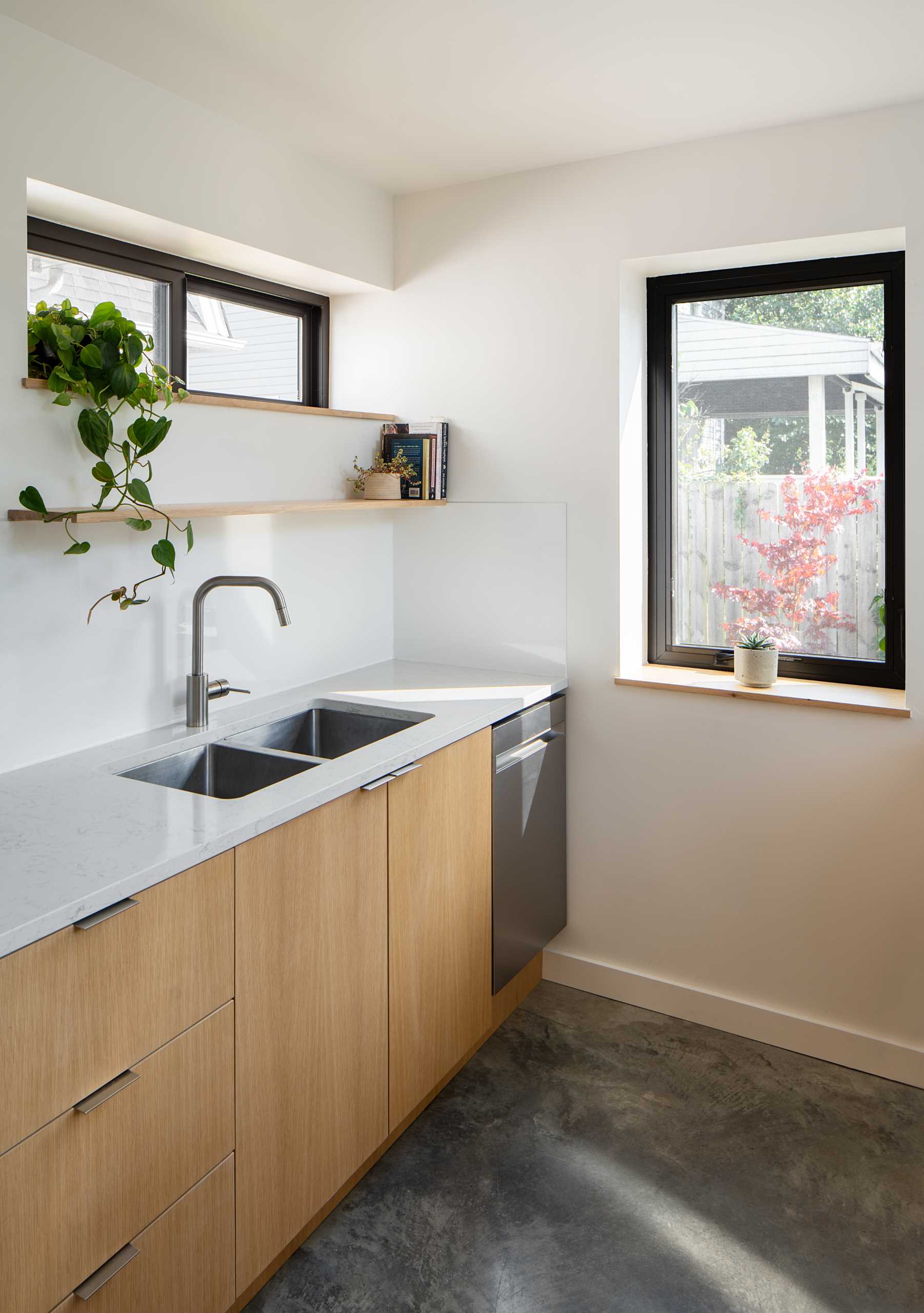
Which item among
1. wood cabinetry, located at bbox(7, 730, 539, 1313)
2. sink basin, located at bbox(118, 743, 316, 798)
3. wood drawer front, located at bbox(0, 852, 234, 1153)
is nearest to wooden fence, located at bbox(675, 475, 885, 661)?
wood cabinetry, located at bbox(7, 730, 539, 1313)

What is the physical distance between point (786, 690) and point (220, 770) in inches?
60.4

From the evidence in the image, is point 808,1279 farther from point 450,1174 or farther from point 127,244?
point 127,244

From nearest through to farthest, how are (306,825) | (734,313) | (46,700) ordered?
1. (306,825)
2. (46,700)
3. (734,313)

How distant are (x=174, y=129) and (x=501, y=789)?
1.82 meters

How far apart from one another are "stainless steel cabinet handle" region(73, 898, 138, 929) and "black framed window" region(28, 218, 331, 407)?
4.89 ft

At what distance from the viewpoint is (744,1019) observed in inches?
104

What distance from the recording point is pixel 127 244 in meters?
2.34

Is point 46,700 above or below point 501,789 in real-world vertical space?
above

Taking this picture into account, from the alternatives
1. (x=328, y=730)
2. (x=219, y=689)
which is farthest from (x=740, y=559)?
(x=219, y=689)

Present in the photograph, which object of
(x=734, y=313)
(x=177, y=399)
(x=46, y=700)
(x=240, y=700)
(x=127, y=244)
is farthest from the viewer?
(x=734, y=313)

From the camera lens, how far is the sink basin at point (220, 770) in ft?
6.81

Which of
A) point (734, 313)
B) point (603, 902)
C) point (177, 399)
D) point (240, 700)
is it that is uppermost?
point (734, 313)

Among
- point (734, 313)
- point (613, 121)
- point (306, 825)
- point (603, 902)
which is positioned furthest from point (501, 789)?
point (613, 121)

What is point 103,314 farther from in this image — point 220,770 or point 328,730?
point 328,730
